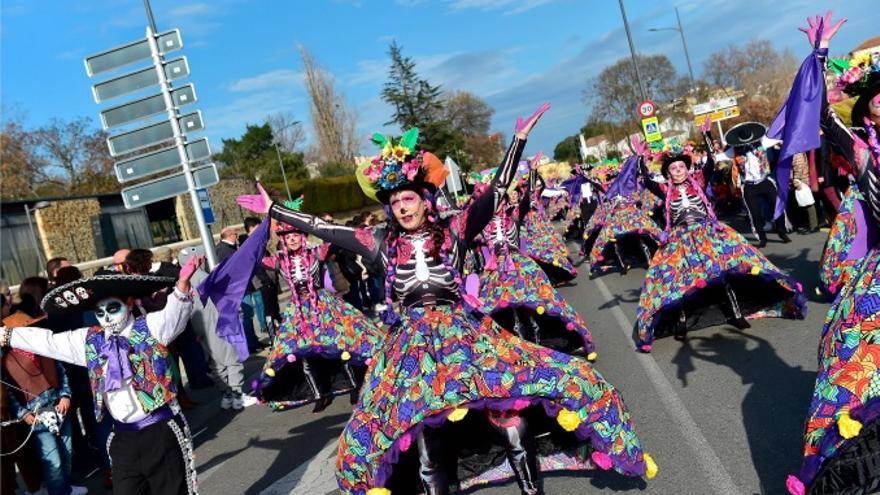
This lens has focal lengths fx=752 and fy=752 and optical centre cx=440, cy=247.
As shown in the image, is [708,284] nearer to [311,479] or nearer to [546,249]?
[311,479]

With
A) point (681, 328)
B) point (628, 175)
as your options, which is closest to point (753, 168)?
point (628, 175)

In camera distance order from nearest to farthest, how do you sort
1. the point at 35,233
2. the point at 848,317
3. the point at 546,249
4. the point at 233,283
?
the point at 848,317 < the point at 233,283 < the point at 546,249 < the point at 35,233

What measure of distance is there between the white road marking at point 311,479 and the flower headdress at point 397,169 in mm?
2125

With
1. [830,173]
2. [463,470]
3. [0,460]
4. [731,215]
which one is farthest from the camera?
[731,215]

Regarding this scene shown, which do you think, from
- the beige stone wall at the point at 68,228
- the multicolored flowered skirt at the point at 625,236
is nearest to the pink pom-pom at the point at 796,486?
the multicolored flowered skirt at the point at 625,236

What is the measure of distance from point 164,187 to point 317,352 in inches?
223

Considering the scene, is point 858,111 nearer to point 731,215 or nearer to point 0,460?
point 0,460

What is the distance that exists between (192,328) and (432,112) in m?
57.2

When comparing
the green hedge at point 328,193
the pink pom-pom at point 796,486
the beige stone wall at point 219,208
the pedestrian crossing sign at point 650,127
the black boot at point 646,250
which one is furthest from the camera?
the green hedge at point 328,193

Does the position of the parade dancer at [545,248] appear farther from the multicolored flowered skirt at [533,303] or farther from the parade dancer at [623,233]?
the multicolored flowered skirt at [533,303]

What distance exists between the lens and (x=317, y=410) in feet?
25.0

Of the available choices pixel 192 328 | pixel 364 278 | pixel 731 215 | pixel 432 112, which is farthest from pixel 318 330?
pixel 432 112

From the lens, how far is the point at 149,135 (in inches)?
458

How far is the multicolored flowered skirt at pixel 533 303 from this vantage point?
24.8ft
